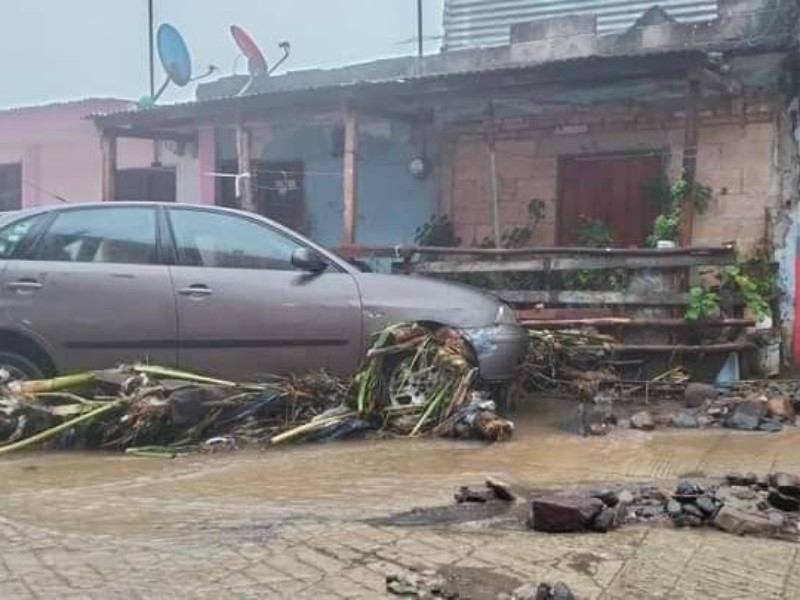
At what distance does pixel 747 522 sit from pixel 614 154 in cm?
729

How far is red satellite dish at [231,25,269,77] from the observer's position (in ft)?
47.2

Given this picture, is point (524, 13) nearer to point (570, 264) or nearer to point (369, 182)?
point (369, 182)

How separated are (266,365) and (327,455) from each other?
96 centimetres

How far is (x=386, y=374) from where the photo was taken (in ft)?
22.1

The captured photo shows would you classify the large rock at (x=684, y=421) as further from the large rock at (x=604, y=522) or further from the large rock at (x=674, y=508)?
the large rock at (x=604, y=522)

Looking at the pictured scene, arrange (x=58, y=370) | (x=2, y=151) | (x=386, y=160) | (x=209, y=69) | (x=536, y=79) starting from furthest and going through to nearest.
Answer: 1. (x=2, y=151)
2. (x=209, y=69)
3. (x=386, y=160)
4. (x=536, y=79)
5. (x=58, y=370)

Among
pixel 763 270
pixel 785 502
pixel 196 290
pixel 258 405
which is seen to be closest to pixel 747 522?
pixel 785 502

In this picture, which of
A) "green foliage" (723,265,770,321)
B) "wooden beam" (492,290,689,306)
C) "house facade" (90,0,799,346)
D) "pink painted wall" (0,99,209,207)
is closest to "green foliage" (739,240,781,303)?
"house facade" (90,0,799,346)

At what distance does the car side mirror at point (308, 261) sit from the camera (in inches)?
262

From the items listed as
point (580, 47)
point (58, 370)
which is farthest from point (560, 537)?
point (580, 47)

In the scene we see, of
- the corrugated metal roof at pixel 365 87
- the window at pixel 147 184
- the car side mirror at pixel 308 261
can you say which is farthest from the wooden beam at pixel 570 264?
the window at pixel 147 184

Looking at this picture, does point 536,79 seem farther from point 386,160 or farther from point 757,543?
point 757,543

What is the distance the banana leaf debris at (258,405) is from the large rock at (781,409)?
7.07 ft

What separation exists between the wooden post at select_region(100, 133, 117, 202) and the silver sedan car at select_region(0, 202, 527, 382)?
6.12 meters
